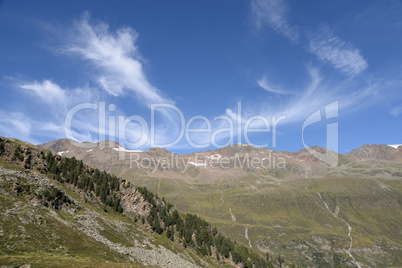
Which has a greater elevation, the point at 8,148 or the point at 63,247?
the point at 8,148

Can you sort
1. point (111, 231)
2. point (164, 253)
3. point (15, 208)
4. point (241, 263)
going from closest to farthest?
1. point (15, 208)
2. point (111, 231)
3. point (164, 253)
4. point (241, 263)

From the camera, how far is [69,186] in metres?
96.8

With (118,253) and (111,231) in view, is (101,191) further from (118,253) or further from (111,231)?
(118,253)

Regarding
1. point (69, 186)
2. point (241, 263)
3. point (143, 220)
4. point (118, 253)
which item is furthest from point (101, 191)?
point (241, 263)

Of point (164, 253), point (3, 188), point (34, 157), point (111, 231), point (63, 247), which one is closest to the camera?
point (63, 247)

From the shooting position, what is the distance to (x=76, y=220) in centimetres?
6962

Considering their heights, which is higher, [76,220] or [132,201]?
[76,220]

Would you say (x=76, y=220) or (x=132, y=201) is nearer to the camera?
(x=76, y=220)

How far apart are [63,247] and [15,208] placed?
1551 centimetres

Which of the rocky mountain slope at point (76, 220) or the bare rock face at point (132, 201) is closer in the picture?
the rocky mountain slope at point (76, 220)

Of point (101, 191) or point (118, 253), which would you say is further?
point (101, 191)

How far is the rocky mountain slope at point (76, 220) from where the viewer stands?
1861 inches

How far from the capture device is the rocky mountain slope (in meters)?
47.3

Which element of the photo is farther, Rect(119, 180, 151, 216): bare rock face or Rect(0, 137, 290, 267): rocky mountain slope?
Rect(119, 180, 151, 216): bare rock face
